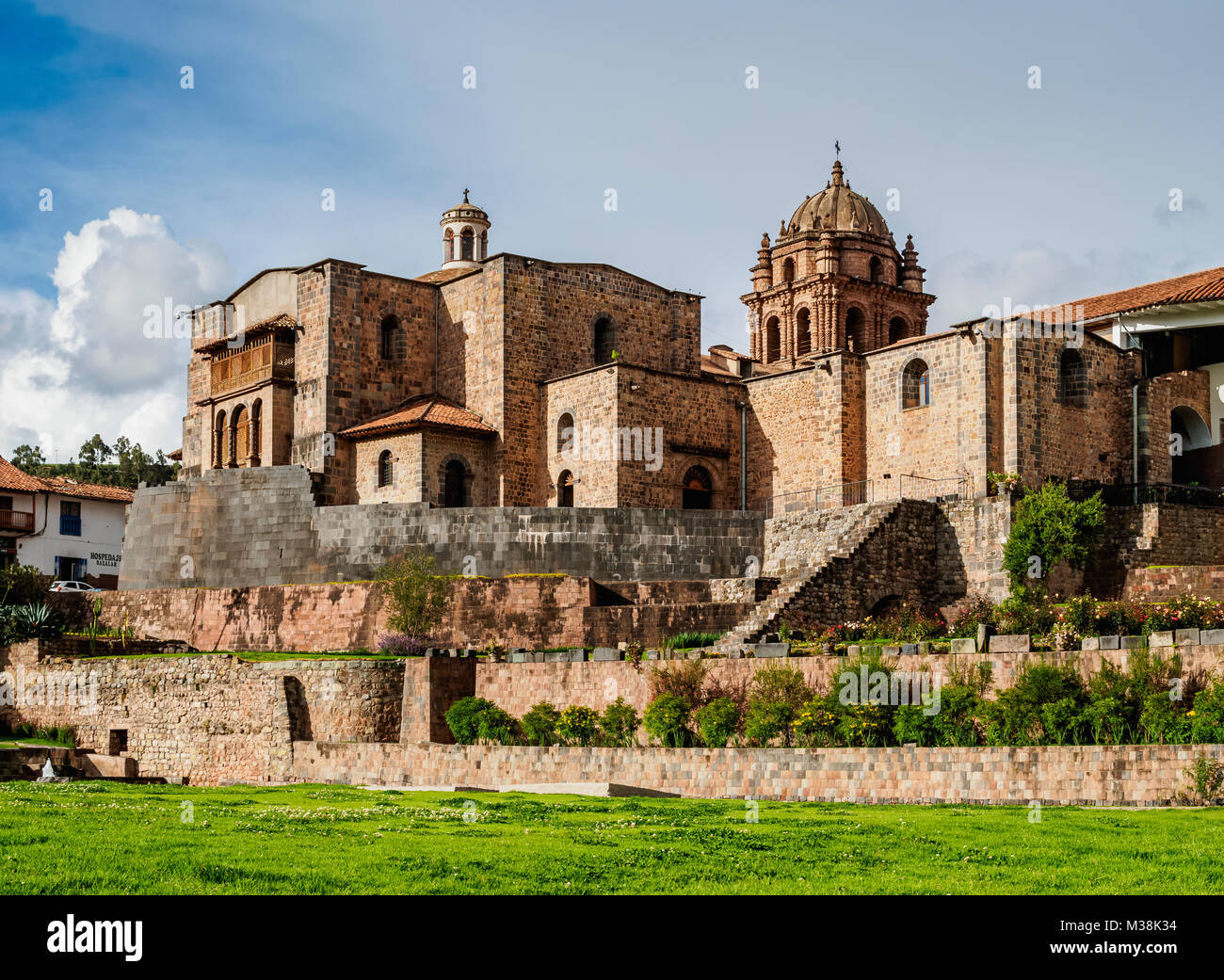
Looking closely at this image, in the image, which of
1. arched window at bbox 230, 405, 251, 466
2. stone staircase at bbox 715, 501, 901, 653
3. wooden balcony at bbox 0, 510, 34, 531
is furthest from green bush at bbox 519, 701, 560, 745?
wooden balcony at bbox 0, 510, 34, 531

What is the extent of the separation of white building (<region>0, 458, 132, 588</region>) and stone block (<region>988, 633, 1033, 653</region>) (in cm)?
3674

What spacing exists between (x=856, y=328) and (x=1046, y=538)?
26.3 metres

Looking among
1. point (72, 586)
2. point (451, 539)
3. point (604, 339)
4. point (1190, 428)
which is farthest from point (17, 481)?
point (1190, 428)

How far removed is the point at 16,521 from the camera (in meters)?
52.3

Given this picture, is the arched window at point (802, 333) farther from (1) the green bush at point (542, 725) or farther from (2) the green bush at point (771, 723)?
(2) the green bush at point (771, 723)

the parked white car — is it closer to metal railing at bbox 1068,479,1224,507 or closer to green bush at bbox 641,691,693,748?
green bush at bbox 641,691,693,748

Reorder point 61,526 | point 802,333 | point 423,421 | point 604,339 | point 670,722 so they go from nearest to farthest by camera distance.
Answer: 1. point 670,722
2. point 423,421
3. point 604,339
4. point 61,526
5. point 802,333

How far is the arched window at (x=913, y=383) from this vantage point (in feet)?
127

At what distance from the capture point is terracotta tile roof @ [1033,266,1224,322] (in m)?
38.6

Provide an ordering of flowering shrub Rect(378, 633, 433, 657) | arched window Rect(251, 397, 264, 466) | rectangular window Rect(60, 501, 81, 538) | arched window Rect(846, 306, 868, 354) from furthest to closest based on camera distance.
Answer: arched window Rect(846, 306, 868, 354) < rectangular window Rect(60, 501, 81, 538) < arched window Rect(251, 397, 264, 466) < flowering shrub Rect(378, 633, 433, 657)

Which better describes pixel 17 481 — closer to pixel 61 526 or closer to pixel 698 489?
pixel 61 526
